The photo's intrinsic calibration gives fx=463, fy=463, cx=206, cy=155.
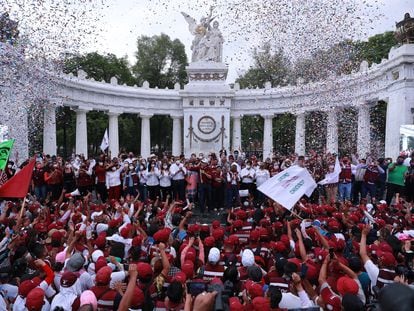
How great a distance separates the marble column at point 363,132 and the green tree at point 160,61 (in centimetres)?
3784

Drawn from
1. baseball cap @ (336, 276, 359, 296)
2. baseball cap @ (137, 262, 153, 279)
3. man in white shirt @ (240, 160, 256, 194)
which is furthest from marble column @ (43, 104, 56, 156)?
baseball cap @ (336, 276, 359, 296)

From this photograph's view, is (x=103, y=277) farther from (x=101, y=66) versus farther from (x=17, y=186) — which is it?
(x=101, y=66)

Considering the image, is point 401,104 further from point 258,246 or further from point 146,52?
point 146,52

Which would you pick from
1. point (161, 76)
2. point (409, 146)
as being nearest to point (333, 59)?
point (409, 146)

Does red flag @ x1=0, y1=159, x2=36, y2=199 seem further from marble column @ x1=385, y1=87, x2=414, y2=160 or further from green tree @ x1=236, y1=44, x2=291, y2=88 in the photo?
green tree @ x1=236, y1=44, x2=291, y2=88

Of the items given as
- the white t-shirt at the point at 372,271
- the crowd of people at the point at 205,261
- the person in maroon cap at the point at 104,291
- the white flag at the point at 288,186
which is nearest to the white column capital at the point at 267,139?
the crowd of people at the point at 205,261

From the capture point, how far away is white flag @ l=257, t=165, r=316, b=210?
11.0 m

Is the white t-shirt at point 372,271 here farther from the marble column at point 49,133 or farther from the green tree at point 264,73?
the green tree at point 264,73

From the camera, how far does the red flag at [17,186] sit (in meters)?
10.3

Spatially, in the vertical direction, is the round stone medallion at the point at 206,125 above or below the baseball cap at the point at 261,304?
above

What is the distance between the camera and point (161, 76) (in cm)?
6819

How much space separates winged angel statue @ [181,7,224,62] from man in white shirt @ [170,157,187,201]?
742 inches

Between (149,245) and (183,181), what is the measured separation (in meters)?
11.5

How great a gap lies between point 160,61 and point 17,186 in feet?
197
